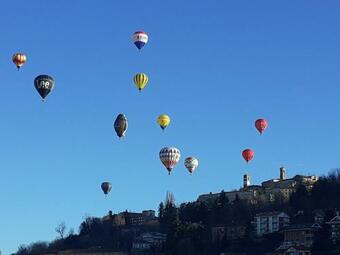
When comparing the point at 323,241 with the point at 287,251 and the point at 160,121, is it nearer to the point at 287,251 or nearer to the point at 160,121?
the point at 287,251

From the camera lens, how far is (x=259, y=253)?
60.5 meters

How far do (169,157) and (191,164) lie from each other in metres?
7.23

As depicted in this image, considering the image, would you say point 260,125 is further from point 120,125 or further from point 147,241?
point 147,241

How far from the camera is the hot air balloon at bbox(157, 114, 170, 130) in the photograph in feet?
141

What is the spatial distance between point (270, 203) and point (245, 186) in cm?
1345

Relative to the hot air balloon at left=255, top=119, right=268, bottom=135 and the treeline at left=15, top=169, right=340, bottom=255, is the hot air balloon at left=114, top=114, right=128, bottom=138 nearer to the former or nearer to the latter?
the hot air balloon at left=255, top=119, right=268, bottom=135

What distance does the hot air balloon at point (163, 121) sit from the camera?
42.8 m

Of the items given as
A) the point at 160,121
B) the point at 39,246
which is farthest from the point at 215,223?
the point at 39,246

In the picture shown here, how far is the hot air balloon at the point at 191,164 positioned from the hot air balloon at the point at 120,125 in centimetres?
846

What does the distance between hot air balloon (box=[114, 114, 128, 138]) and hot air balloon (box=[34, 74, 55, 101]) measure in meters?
5.06

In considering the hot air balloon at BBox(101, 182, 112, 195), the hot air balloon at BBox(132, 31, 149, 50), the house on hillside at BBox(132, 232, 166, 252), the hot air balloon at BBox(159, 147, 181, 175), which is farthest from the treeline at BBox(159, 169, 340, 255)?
the hot air balloon at BBox(132, 31, 149, 50)

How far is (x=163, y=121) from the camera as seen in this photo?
43.0 m

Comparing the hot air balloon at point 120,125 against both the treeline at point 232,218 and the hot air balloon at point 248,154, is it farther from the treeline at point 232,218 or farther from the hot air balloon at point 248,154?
the treeline at point 232,218

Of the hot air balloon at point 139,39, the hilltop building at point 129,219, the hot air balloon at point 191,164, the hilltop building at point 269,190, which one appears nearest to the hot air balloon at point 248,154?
the hot air balloon at point 191,164
